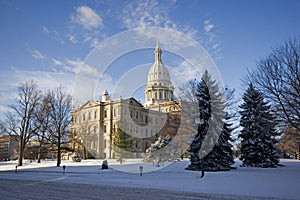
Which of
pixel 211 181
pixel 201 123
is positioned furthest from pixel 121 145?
pixel 211 181

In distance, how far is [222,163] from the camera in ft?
80.4

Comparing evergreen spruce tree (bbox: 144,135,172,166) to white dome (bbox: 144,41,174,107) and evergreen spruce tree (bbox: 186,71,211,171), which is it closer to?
evergreen spruce tree (bbox: 186,71,211,171)

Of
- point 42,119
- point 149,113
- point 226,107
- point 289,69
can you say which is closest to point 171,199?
point 289,69

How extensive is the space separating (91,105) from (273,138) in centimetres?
4751

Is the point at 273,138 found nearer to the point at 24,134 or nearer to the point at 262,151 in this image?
the point at 262,151

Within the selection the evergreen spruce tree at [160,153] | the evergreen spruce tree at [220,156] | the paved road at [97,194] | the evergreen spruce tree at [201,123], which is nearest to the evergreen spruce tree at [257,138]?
the evergreen spruce tree at [220,156]

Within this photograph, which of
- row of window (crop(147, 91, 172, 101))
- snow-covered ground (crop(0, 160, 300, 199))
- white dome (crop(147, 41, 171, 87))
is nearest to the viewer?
snow-covered ground (crop(0, 160, 300, 199))

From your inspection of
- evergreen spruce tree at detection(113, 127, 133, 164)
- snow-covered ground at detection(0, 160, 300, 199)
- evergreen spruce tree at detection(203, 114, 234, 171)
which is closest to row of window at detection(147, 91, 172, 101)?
evergreen spruce tree at detection(113, 127, 133, 164)

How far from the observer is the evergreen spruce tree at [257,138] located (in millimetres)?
28922

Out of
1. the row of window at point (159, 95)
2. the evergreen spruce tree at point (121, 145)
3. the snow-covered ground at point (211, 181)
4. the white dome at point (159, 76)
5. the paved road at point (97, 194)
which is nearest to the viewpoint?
the paved road at point (97, 194)

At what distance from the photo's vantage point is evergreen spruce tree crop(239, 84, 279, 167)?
28.9 metres

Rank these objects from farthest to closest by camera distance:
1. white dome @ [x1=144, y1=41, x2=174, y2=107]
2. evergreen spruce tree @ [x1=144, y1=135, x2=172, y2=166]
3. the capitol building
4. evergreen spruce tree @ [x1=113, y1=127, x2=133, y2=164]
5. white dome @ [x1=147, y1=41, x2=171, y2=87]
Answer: white dome @ [x1=147, y1=41, x2=171, y2=87]
white dome @ [x1=144, y1=41, x2=174, y2=107]
the capitol building
evergreen spruce tree @ [x1=113, y1=127, x2=133, y2=164]
evergreen spruce tree @ [x1=144, y1=135, x2=172, y2=166]

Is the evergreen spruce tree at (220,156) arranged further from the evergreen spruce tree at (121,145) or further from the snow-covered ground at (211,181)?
the evergreen spruce tree at (121,145)

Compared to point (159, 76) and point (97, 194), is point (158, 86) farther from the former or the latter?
point (97, 194)
